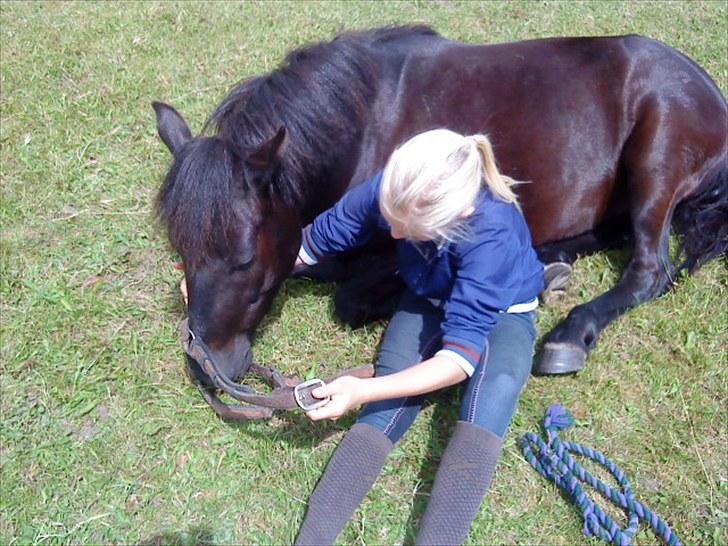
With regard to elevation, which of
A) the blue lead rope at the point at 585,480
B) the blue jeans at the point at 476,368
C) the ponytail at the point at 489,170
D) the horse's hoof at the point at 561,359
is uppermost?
the ponytail at the point at 489,170

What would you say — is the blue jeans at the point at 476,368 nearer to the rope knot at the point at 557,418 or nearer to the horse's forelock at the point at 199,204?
the rope knot at the point at 557,418

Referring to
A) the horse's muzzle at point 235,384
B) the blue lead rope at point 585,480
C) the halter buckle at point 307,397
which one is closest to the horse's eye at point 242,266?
Result: the horse's muzzle at point 235,384

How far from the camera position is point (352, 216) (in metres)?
2.71

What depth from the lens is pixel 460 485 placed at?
2.29 metres

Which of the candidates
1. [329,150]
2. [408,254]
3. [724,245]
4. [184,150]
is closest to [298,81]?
[329,150]

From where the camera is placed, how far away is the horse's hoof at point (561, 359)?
9.50ft

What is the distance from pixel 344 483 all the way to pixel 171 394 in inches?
36.5

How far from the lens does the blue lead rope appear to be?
2.36 meters

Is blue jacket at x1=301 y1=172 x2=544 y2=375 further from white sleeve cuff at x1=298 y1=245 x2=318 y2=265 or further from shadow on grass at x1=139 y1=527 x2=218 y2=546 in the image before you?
shadow on grass at x1=139 y1=527 x2=218 y2=546

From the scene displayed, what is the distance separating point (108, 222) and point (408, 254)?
1.88 m

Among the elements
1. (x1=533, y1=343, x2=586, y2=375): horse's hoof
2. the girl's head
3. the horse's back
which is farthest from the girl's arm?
the horse's back

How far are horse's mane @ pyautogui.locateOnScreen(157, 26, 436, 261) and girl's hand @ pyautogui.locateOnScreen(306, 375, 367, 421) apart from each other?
653 millimetres

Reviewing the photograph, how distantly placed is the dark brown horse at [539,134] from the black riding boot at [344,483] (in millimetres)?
564

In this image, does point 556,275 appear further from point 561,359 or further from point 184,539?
point 184,539
